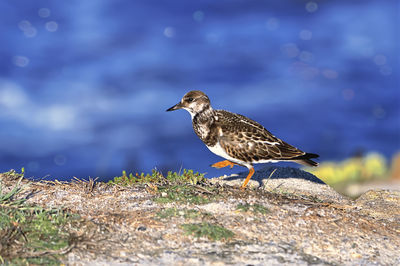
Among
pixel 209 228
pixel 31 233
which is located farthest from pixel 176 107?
pixel 31 233

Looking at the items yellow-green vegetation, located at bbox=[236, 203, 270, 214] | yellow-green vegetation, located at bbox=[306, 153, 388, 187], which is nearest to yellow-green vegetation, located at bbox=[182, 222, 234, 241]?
yellow-green vegetation, located at bbox=[236, 203, 270, 214]

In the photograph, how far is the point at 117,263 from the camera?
600cm

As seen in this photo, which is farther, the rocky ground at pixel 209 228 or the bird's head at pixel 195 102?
the bird's head at pixel 195 102

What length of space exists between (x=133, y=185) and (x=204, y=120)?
1888 millimetres

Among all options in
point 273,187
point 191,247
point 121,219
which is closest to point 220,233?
point 191,247

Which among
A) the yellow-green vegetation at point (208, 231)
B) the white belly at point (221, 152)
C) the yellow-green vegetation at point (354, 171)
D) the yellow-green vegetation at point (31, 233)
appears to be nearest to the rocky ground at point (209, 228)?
the yellow-green vegetation at point (208, 231)

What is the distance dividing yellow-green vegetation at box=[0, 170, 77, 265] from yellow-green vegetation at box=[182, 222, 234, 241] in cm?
166

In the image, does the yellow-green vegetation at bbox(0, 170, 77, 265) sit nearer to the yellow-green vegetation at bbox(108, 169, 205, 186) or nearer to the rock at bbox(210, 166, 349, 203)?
the yellow-green vegetation at bbox(108, 169, 205, 186)

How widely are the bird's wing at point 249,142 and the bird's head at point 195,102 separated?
407mm

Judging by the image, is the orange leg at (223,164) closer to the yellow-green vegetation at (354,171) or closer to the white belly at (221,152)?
the white belly at (221,152)

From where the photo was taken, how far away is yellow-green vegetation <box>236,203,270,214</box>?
7621 mm

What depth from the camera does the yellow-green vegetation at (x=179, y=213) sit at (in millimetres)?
7273

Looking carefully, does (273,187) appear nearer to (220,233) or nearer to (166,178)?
(166,178)

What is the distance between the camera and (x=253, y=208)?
7.71 meters
